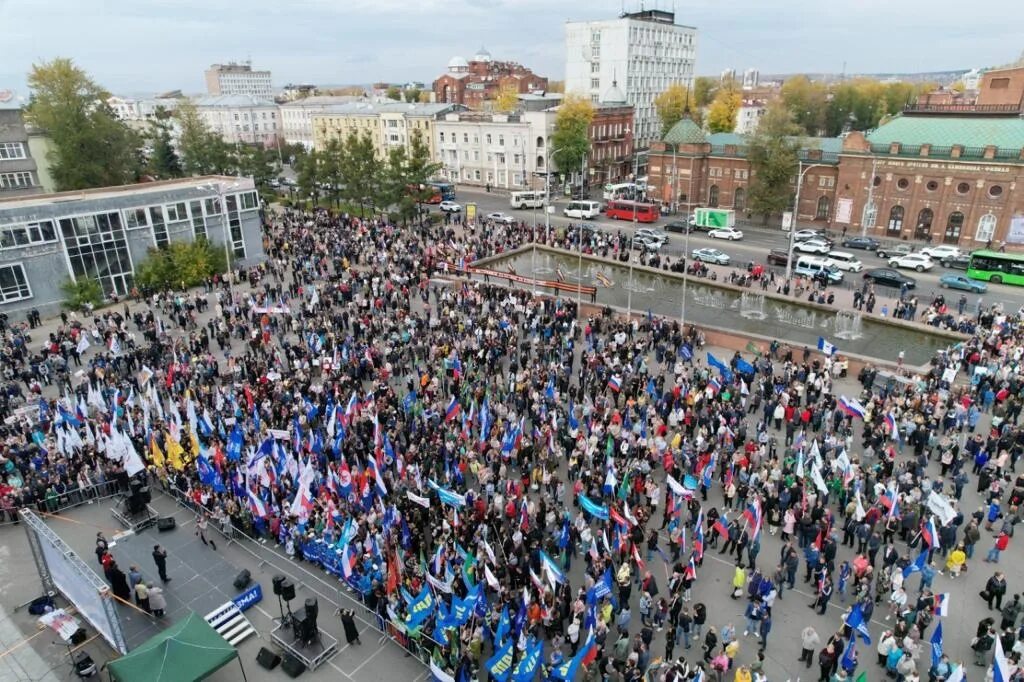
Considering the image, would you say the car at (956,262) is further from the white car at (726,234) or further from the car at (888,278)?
the white car at (726,234)

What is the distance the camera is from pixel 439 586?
15.1m

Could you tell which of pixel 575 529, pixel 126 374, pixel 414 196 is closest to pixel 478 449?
pixel 575 529

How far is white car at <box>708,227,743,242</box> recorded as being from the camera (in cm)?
5256

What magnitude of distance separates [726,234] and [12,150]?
189ft

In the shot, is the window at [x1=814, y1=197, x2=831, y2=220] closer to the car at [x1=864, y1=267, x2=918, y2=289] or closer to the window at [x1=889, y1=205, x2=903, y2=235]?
the window at [x1=889, y1=205, x2=903, y2=235]

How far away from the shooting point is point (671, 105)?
93.1 meters

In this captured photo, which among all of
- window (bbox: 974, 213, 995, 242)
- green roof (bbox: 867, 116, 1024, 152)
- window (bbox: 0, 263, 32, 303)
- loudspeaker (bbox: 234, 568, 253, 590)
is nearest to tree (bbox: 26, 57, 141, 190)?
window (bbox: 0, 263, 32, 303)

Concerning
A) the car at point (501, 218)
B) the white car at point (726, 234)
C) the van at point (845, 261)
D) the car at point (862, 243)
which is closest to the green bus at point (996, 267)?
the van at point (845, 261)

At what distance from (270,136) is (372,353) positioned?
117m

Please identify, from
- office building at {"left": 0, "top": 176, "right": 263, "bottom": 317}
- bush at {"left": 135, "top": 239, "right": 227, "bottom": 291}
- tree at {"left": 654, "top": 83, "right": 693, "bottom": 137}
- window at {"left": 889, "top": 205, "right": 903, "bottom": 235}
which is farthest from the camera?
tree at {"left": 654, "top": 83, "right": 693, "bottom": 137}

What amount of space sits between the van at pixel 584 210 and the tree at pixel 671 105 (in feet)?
104

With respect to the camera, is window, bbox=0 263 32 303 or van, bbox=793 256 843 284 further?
van, bbox=793 256 843 284

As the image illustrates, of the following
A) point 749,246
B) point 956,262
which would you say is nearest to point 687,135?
point 749,246

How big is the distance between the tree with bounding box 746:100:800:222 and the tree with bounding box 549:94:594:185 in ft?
66.8
